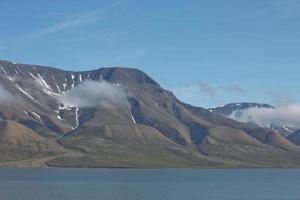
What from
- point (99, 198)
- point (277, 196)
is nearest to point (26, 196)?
point (99, 198)

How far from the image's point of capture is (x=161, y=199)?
131 metres

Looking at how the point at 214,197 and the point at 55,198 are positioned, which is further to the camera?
the point at 214,197

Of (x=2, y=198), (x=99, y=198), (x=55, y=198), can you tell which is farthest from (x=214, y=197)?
(x=2, y=198)

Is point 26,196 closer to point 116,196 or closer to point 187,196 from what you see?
point 116,196

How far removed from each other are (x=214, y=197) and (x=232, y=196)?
5237mm

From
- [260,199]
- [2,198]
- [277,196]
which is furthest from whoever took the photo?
[277,196]

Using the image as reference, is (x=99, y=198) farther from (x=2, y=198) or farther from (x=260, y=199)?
(x=260, y=199)

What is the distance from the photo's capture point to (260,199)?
136 m

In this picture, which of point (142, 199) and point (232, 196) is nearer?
point (142, 199)

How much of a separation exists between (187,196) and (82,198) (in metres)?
25.6

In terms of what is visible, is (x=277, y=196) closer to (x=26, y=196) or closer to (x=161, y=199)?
(x=161, y=199)

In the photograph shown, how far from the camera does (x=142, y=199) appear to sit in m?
132

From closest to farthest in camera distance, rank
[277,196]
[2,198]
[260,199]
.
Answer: [2,198], [260,199], [277,196]

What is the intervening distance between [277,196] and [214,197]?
16542 mm
